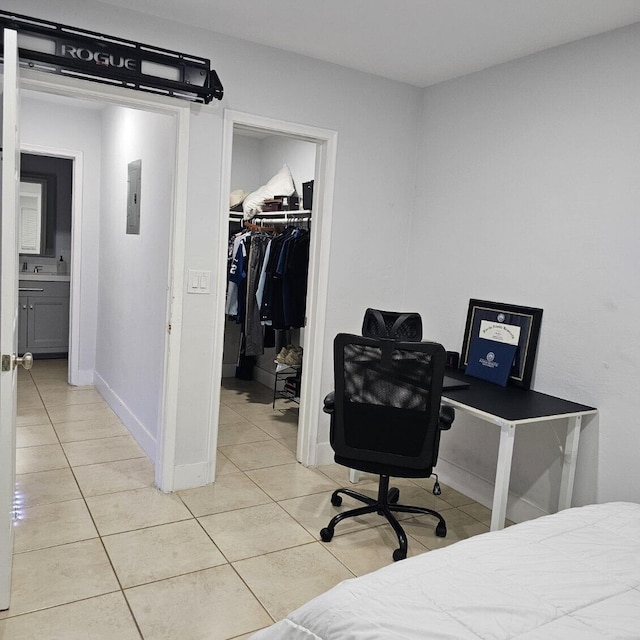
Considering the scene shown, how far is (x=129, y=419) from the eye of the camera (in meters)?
4.21

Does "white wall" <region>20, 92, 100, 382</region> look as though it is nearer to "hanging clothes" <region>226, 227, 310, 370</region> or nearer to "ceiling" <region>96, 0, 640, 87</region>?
"hanging clothes" <region>226, 227, 310, 370</region>

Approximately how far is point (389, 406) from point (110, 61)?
2044 millimetres

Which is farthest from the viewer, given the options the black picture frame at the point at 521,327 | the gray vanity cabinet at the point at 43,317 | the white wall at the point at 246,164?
the gray vanity cabinet at the point at 43,317

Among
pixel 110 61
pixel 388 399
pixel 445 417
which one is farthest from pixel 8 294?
pixel 445 417

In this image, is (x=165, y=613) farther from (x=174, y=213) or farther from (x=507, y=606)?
(x=174, y=213)

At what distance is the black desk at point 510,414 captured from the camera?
8.45 feet

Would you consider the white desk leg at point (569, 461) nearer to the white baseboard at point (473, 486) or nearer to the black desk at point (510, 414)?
the black desk at point (510, 414)

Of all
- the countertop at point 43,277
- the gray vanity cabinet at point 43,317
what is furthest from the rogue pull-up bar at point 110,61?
the gray vanity cabinet at point 43,317

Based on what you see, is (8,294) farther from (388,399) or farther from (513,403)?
(513,403)

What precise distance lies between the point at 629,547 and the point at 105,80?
2.83 m

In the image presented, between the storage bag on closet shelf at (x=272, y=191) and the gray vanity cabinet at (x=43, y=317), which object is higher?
the storage bag on closet shelf at (x=272, y=191)

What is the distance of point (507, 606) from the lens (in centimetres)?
142

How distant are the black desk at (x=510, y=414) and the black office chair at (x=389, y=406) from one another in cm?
16

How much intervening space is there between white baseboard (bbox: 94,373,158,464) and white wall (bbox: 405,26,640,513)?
183cm
